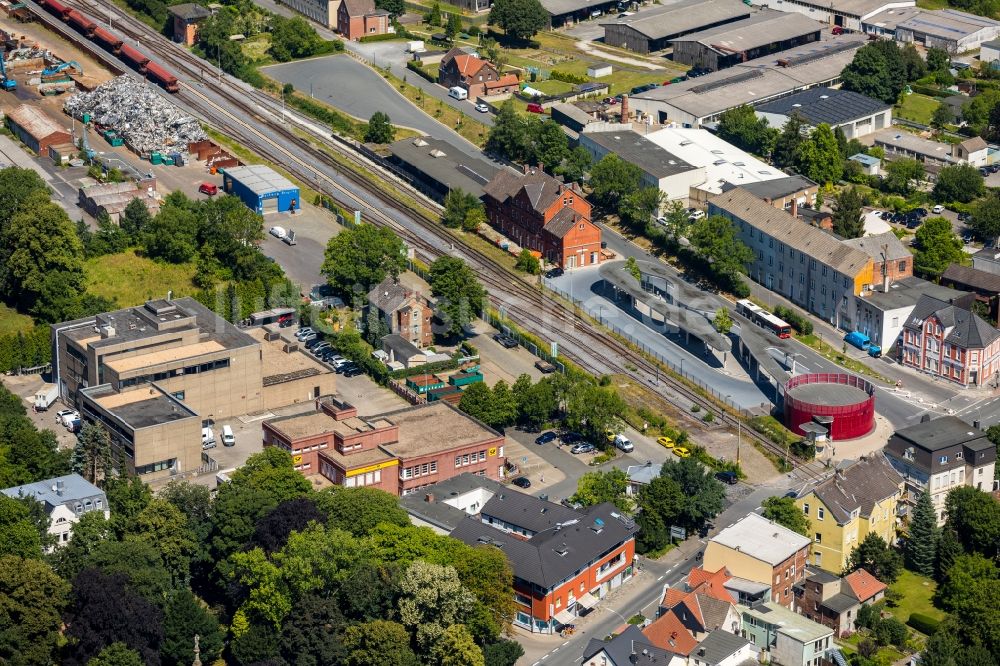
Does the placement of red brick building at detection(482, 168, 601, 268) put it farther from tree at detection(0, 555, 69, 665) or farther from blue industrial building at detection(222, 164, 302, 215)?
tree at detection(0, 555, 69, 665)

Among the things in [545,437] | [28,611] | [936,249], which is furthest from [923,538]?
[28,611]

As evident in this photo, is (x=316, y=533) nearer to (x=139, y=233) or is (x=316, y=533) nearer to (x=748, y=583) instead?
(x=748, y=583)

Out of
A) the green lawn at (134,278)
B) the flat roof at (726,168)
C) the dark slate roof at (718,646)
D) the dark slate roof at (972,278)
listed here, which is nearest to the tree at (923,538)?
the dark slate roof at (718,646)

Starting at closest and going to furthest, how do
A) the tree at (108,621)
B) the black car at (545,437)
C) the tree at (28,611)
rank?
the tree at (108,621)
the tree at (28,611)
the black car at (545,437)

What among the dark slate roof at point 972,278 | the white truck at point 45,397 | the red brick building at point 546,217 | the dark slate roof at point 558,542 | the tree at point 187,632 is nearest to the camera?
the tree at point 187,632

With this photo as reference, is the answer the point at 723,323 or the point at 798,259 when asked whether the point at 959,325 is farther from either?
the point at 723,323

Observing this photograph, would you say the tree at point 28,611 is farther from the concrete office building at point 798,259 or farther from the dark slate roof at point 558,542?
the concrete office building at point 798,259
